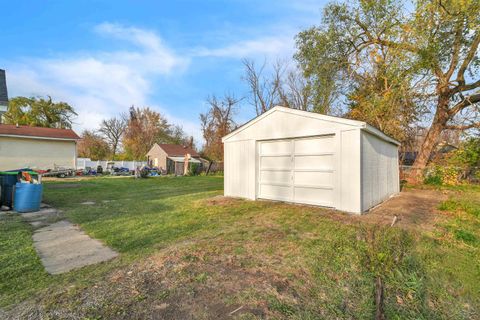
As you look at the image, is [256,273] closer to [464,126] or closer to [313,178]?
[313,178]

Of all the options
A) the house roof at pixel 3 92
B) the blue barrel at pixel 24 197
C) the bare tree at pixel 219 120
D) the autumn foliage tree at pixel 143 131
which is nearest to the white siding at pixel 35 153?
the house roof at pixel 3 92

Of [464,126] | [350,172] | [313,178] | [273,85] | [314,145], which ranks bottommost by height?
[313,178]

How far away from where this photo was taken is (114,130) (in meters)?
36.3

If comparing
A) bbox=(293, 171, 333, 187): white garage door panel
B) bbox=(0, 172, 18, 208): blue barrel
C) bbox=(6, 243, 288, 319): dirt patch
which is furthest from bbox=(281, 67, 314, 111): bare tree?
bbox=(6, 243, 288, 319): dirt patch

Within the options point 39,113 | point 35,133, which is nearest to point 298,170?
point 35,133

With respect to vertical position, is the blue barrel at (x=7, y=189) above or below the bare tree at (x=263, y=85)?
below

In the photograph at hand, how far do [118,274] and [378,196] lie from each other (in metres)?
7.31

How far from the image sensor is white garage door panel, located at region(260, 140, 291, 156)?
7253 millimetres

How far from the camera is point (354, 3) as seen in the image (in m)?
12.4

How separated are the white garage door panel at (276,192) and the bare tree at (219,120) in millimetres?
20075

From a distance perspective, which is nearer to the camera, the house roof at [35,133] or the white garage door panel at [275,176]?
the white garage door panel at [275,176]

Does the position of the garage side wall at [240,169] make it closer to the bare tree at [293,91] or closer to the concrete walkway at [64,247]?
the concrete walkway at [64,247]

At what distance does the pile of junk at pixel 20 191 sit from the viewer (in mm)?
6223

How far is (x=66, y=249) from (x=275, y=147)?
225 inches
